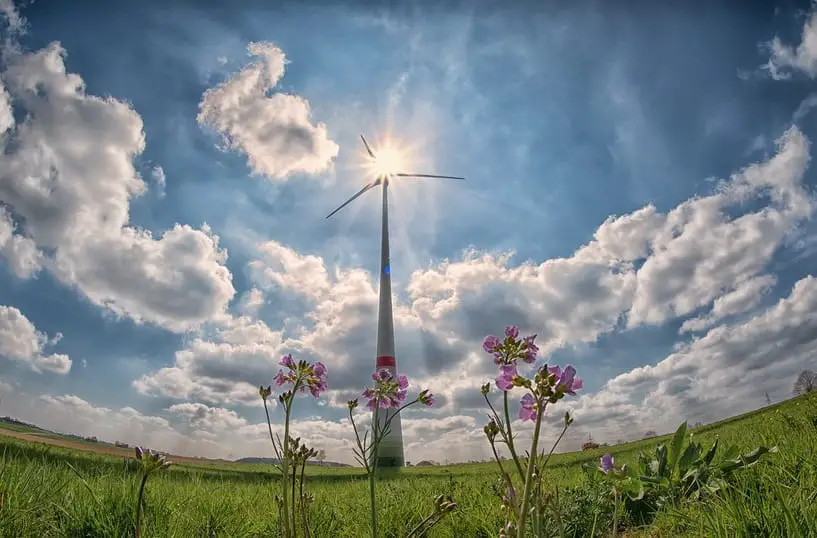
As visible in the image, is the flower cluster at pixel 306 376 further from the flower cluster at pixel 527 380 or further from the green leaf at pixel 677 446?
the green leaf at pixel 677 446

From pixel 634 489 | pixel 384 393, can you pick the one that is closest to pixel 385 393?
pixel 384 393

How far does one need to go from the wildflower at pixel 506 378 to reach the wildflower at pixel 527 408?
0.11m

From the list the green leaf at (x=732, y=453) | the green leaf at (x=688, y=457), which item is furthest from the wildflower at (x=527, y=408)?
the green leaf at (x=732, y=453)

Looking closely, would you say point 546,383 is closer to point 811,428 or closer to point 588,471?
point 588,471

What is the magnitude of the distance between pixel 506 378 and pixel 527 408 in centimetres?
19

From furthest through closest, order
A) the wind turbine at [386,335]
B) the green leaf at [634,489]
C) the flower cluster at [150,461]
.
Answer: the wind turbine at [386,335] < the green leaf at [634,489] < the flower cluster at [150,461]

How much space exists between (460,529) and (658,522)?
1.96 metres

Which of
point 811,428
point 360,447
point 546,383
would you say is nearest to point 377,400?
point 360,447

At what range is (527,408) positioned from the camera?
2467 millimetres

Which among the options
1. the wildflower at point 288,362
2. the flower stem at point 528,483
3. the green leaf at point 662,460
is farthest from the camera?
the green leaf at point 662,460

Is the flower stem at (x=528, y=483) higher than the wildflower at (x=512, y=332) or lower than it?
lower

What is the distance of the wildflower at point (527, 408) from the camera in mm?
2422

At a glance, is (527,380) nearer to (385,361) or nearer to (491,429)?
(491,429)

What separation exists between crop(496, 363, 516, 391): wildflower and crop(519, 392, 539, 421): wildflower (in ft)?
0.36
